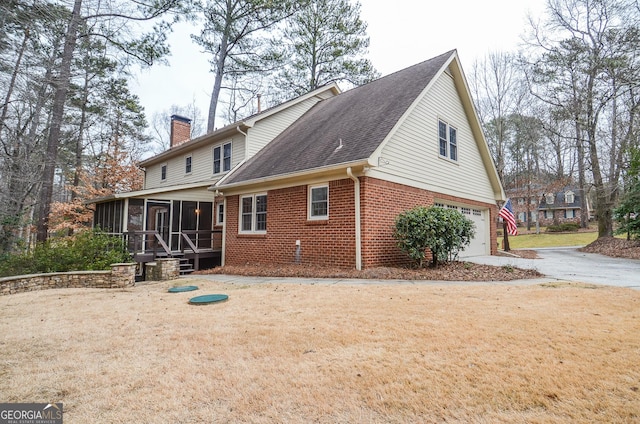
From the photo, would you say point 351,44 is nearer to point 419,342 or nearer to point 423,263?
point 423,263

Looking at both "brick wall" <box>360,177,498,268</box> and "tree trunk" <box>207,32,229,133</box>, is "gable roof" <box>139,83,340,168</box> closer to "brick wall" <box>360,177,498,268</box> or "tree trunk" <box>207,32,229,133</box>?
"tree trunk" <box>207,32,229,133</box>

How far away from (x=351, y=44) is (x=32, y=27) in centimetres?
1920

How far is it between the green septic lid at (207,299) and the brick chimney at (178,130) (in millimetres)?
16270

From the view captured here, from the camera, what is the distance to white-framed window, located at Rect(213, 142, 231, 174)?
572 inches

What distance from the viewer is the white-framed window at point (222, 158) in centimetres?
1452

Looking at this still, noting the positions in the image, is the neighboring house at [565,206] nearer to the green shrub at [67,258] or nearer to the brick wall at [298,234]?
the brick wall at [298,234]

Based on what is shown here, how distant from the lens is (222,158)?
48.5 feet

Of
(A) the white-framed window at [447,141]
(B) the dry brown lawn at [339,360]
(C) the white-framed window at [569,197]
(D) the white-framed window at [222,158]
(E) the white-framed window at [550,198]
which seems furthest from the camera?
(C) the white-framed window at [569,197]

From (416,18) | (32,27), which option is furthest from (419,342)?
(416,18)

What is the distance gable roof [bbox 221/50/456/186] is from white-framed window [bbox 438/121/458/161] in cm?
196

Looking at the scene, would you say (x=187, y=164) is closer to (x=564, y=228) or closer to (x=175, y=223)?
(x=175, y=223)

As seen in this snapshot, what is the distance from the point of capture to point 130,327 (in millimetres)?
4395

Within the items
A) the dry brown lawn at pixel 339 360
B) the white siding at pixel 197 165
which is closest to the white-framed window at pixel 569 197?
the white siding at pixel 197 165

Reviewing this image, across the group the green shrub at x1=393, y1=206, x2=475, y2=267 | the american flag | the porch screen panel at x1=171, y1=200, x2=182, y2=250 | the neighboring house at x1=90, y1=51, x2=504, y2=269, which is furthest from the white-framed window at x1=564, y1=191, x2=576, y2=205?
the porch screen panel at x1=171, y1=200, x2=182, y2=250
